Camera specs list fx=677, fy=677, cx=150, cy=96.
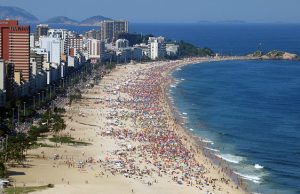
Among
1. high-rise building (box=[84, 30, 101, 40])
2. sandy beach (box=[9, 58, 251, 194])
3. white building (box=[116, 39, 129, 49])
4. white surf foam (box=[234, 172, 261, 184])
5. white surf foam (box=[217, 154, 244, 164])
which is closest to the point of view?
sandy beach (box=[9, 58, 251, 194])

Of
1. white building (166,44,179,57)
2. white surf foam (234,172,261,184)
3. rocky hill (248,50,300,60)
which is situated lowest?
white surf foam (234,172,261,184)

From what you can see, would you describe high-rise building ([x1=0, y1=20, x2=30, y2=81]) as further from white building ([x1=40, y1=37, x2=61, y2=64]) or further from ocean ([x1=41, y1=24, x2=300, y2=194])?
ocean ([x1=41, y1=24, x2=300, y2=194])

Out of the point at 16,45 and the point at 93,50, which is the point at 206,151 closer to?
the point at 16,45

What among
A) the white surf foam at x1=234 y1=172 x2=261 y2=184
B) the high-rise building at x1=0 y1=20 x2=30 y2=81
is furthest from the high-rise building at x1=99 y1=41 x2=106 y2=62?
the white surf foam at x1=234 y1=172 x2=261 y2=184

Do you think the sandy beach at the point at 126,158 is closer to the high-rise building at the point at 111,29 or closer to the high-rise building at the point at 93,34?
the high-rise building at the point at 93,34

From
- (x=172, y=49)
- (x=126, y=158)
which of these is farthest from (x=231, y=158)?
(x=172, y=49)
